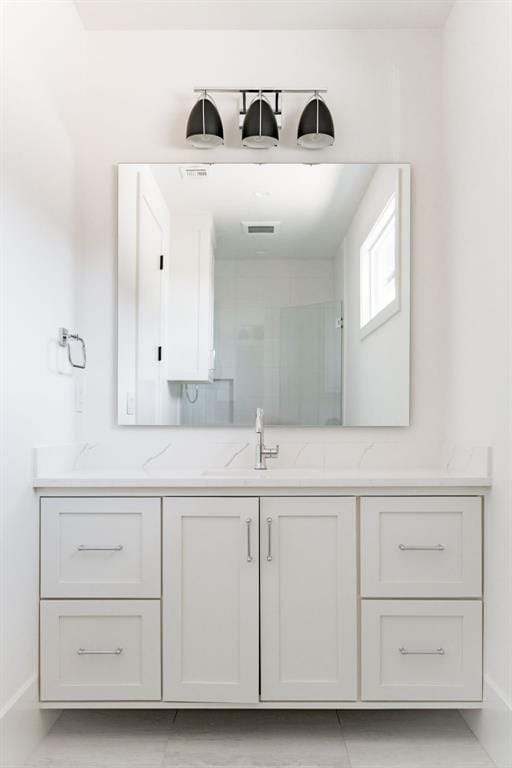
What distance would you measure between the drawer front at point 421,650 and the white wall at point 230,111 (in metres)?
0.75

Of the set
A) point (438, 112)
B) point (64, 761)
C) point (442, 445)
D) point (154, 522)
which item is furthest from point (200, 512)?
point (438, 112)

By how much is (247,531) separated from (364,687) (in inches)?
24.6

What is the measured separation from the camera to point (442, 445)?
261cm

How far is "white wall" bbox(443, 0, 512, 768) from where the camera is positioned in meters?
1.97

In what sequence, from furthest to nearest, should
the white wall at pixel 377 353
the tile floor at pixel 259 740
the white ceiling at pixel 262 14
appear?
the white wall at pixel 377 353
the white ceiling at pixel 262 14
the tile floor at pixel 259 740

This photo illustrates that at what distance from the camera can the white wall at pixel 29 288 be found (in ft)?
6.28

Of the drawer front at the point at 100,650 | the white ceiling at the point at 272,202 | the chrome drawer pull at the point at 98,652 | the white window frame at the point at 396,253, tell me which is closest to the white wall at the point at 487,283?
the white window frame at the point at 396,253

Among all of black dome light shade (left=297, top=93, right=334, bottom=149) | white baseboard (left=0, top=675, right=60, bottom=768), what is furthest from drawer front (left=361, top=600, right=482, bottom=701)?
black dome light shade (left=297, top=93, right=334, bottom=149)

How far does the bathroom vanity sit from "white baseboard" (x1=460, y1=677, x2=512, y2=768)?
0.20 feet

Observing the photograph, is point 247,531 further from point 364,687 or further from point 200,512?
point 364,687

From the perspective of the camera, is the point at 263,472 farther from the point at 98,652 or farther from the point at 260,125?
the point at 260,125

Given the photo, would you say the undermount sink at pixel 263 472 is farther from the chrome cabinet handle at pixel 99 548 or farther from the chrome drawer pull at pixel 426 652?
the chrome drawer pull at pixel 426 652

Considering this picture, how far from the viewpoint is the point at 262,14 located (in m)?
2.55

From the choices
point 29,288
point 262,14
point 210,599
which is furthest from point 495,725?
point 262,14
